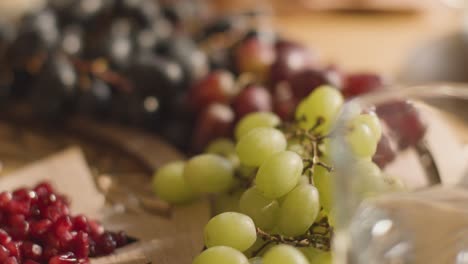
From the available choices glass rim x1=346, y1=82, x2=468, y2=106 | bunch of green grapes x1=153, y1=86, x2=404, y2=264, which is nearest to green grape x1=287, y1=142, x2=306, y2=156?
bunch of green grapes x1=153, y1=86, x2=404, y2=264

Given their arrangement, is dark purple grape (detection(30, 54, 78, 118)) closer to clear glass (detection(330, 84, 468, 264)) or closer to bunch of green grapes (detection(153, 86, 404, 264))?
bunch of green grapes (detection(153, 86, 404, 264))

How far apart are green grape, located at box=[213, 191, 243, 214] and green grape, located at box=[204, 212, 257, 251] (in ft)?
0.37

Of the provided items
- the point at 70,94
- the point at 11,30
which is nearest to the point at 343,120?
the point at 70,94

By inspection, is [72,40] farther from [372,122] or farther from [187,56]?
[372,122]

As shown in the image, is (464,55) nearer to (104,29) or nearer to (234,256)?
(104,29)

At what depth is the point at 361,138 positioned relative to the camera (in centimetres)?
54

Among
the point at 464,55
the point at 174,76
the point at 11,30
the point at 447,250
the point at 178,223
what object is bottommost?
the point at 447,250

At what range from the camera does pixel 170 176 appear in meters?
0.82

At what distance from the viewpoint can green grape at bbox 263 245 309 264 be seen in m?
0.57

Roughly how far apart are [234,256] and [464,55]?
109cm

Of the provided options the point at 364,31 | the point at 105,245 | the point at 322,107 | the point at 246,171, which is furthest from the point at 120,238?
the point at 364,31

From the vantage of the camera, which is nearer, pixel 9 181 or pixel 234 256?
pixel 234 256

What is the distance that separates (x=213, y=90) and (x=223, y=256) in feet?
1.48

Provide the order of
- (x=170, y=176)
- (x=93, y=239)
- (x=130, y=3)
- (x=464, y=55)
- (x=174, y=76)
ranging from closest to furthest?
(x=93, y=239), (x=170, y=176), (x=174, y=76), (x=130, y=3), (x=464, y=55)
